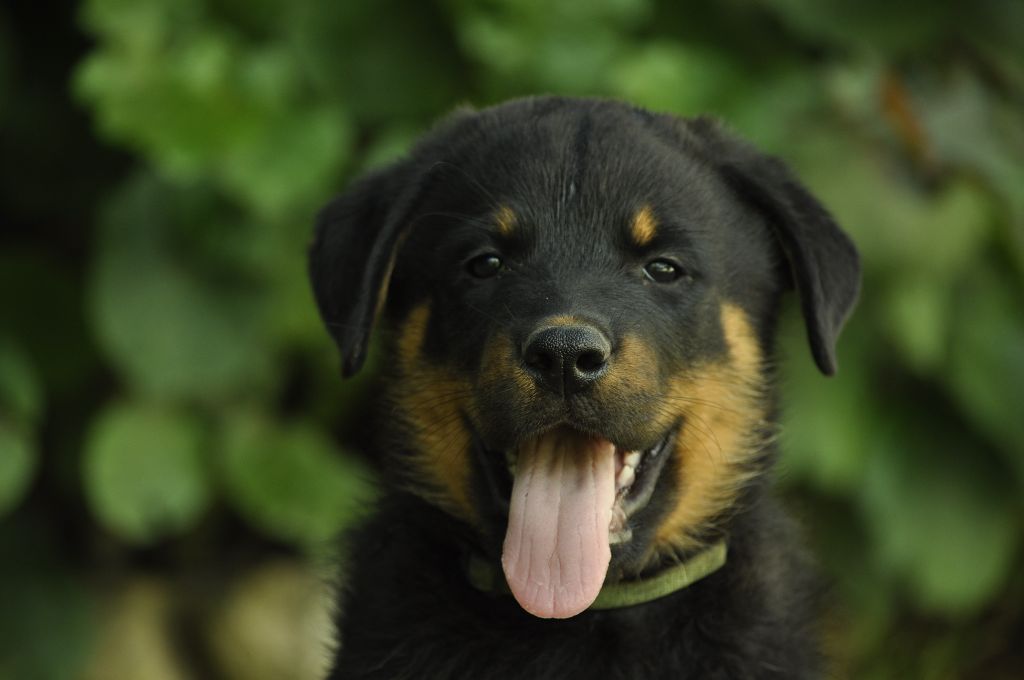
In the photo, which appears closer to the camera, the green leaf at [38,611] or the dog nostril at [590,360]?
the dog nostril at [590,360]

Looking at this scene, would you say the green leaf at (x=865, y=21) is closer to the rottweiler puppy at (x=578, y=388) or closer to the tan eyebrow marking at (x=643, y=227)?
the rottweiler puppy at (x=578, y=388)

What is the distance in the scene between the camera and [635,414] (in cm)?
349

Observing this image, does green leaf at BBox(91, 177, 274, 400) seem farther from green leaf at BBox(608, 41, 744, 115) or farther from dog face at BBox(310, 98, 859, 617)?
dog face at BBox(310, 98, 859, 617)

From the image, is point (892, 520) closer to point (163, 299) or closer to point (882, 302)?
point (882, 302)

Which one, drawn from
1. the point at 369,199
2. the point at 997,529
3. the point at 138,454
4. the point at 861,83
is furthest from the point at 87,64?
the point at 997,529

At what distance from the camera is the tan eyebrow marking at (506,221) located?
12.2ft

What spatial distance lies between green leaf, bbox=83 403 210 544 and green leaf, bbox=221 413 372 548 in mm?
145

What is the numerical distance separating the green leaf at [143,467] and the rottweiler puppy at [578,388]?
182 centimetres

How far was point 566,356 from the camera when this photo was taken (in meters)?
3.35

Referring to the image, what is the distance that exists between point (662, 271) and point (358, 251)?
2.56ft

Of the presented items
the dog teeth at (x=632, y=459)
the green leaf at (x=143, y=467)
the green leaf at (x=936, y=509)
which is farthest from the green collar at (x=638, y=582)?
the green leaf at (x=936, y=509)

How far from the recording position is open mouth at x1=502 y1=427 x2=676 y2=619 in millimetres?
3480

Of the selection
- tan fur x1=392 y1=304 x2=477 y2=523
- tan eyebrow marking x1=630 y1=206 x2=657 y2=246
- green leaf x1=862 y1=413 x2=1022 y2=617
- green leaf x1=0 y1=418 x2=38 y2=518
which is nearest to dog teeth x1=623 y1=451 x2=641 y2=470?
tan fur x1=392 y1=304 x2=477 y2=523

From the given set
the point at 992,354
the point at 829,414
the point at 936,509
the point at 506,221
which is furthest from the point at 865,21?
the point at 506,221
